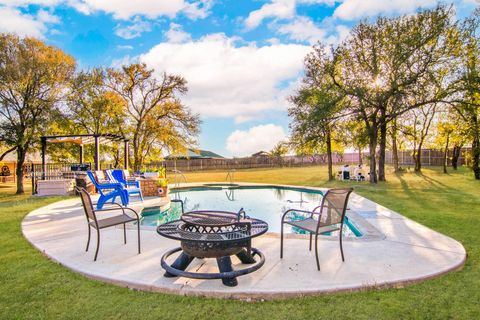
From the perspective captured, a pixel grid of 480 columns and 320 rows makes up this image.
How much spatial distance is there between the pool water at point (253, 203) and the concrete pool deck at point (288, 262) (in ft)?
3.67

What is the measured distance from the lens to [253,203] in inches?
385

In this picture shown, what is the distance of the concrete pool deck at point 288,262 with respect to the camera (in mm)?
2742

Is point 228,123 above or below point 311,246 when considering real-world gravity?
above

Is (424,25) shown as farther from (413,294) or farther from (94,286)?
(94,286)

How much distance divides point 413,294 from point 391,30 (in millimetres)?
13274

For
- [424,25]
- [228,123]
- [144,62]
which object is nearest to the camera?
[424,25]

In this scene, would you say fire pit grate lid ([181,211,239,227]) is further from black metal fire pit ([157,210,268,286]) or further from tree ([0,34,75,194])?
tree ([0,34,75,194])

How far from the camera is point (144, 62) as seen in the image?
776 inches

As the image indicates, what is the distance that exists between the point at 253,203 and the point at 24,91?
12832 millimetres

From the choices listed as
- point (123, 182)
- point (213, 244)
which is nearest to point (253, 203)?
point (123, 182)

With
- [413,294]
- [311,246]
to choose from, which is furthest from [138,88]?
[413,294]

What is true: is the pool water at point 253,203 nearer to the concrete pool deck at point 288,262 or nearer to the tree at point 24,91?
the concrete pool deck at point 288,262

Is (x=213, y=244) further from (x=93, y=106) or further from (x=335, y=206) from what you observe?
(x=93, y=106)

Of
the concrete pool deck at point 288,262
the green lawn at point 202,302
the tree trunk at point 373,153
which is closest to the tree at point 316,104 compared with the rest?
the tree trunk at point 373,153
